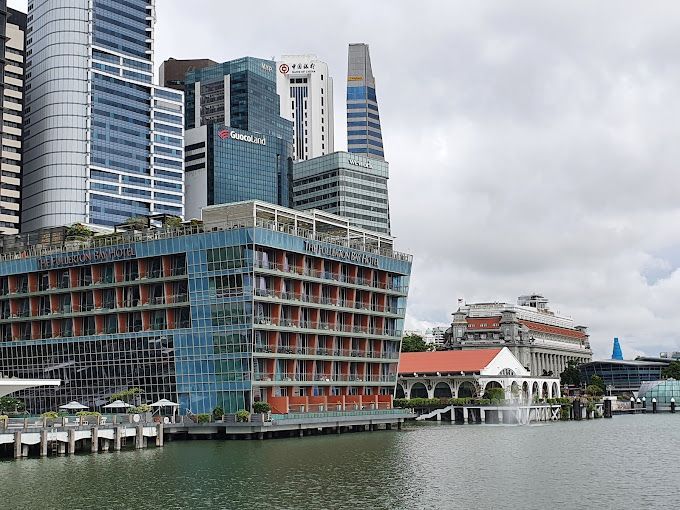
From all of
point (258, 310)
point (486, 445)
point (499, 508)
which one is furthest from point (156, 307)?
point (499, 508)

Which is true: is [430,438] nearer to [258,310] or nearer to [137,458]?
[258,310]

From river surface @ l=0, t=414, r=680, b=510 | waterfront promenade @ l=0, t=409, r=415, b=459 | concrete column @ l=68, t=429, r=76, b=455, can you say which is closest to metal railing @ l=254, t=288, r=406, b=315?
waterfront promenade @ l=0, t=409, r=415, b=459

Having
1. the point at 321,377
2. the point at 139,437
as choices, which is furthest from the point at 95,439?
the point at 321,377

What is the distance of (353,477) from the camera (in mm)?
71125

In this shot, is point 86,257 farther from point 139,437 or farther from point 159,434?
point 139,437

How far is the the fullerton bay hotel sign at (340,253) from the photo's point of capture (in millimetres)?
131625

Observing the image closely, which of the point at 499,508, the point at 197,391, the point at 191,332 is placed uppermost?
the point at 191,332

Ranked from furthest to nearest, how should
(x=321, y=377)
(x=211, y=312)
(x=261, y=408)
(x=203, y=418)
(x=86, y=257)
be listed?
1. (x=86, y=257)
2. (x=321, y=377)
3. (x=211, y=312)
4. (x=261, y=408)
5. (x=203, y=418)

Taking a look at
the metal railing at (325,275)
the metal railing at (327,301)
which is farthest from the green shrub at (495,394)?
the metal railing at (325,275)

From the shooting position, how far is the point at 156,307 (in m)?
129

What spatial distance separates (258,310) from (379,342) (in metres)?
33.7

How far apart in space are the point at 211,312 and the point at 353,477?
2181 inches

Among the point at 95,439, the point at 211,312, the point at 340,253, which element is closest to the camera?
the point at 95,439

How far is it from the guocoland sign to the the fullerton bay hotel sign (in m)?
25.3
